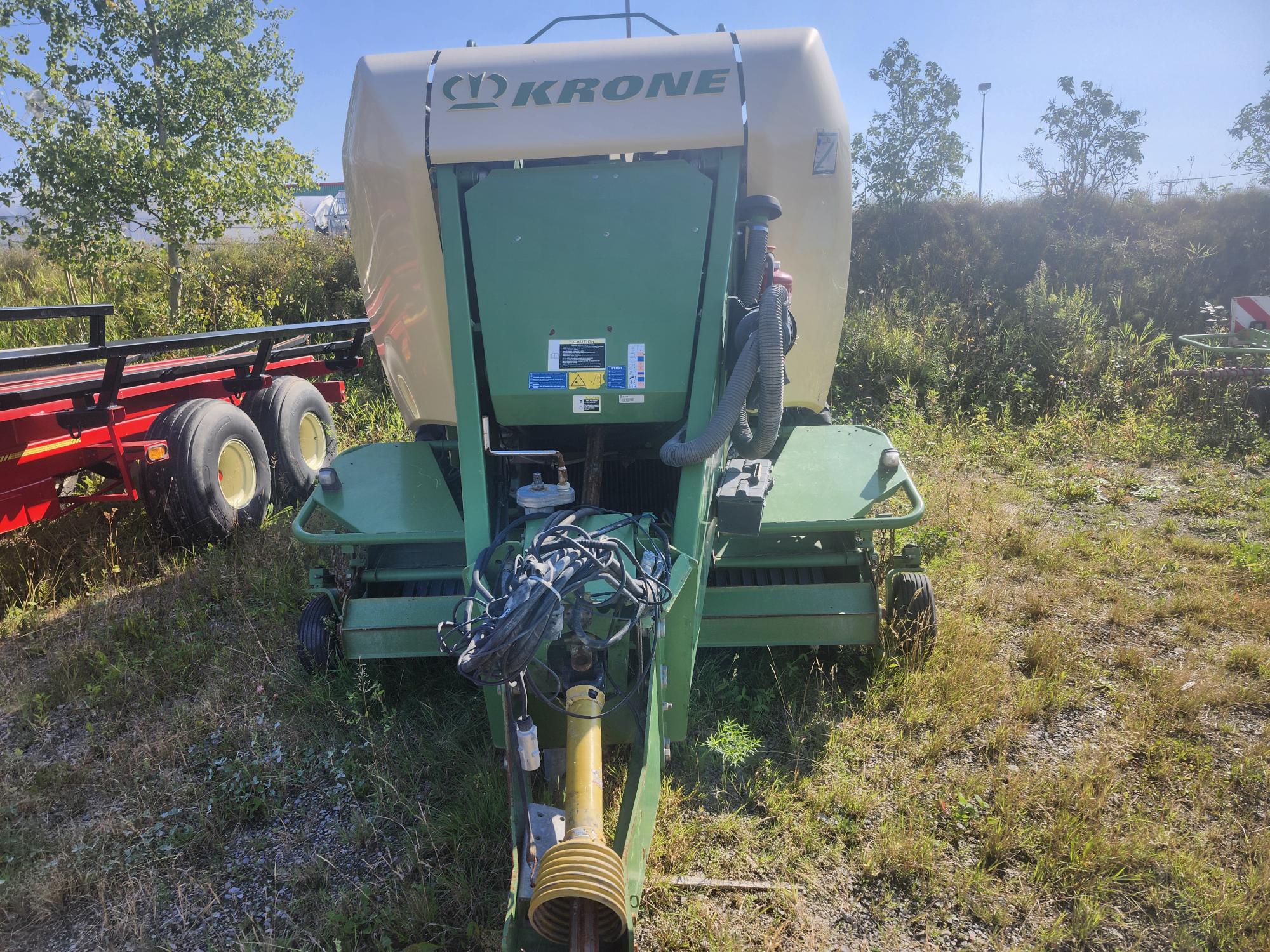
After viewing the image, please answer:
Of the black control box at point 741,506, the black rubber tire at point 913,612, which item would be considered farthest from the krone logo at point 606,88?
the black rubber tire at point 913,612

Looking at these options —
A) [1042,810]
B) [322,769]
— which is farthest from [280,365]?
[1042,810]

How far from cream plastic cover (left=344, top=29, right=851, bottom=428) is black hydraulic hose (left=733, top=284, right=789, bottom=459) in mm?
604

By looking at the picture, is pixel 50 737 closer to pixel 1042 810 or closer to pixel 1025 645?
pixel 1042 810

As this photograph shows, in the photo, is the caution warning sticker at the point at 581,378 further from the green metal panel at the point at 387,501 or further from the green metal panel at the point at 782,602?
the green metal panel at the point at 782,602

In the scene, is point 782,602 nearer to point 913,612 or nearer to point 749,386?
point 913,612

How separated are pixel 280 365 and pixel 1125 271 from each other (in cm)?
1148

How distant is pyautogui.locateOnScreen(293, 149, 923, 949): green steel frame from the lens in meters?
2.65

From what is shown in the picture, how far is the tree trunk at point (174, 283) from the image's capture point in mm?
10039

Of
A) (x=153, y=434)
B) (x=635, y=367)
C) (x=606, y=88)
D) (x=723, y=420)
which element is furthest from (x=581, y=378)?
(x=153, y=434)

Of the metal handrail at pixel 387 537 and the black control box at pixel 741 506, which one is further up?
the black control box at pixel 741 506

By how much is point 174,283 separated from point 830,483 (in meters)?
9.76

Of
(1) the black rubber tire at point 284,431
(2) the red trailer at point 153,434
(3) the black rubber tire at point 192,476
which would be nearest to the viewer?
(2) the red trailer at point 153,434

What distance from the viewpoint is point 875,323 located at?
29.6ft

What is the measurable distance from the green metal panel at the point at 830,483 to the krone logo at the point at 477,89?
1.77 meters
